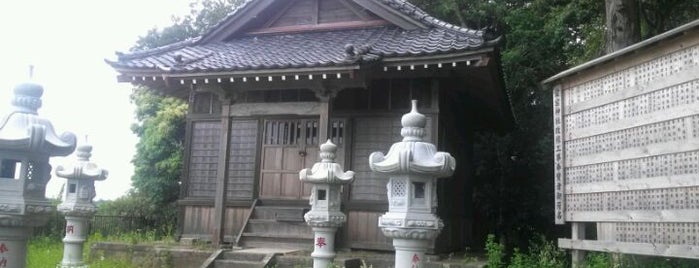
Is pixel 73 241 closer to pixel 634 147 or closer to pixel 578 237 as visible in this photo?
pixel 578 237

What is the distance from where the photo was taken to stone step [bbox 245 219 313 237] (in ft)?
39.7

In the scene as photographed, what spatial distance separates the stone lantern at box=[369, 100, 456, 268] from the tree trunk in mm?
7600

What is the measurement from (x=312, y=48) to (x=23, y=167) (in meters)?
7.57

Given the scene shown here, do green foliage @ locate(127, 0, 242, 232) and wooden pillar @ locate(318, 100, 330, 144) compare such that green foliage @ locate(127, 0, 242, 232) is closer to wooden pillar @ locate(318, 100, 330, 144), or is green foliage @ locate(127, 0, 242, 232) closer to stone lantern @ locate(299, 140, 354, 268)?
wooden pillar @ locate(318, 100, 330, 144)

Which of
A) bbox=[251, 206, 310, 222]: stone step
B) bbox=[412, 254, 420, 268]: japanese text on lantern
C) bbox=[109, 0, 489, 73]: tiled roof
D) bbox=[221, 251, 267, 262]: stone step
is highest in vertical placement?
bbox=[109, 0, 489, 73]: tiled roof

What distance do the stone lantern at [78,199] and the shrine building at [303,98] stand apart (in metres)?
2.63

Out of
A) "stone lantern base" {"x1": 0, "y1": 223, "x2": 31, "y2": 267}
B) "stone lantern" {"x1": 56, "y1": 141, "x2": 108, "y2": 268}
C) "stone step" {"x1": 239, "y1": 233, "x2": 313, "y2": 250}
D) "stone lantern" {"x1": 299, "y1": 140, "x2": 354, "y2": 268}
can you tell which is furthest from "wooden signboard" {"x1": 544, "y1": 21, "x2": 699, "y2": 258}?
"stone lantern" {"x1": 56, "y1": 141, "x2": 108, "y2": 268}

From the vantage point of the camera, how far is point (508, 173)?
20.4 meters

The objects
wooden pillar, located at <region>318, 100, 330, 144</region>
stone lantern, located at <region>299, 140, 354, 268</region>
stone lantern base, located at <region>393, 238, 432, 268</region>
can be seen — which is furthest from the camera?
wooden pillar, located at <region>318, 100, 330, 144</region>

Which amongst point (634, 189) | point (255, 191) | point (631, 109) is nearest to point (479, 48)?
point (631, 109)

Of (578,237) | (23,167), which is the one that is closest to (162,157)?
(23,167)

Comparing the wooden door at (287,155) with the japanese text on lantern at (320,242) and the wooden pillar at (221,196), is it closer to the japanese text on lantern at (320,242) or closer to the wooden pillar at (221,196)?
the wooden pillar at (221,196)

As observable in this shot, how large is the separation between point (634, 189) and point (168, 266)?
856 centimetres

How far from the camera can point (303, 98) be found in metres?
13.0
